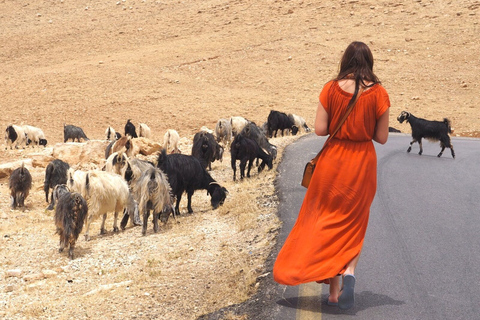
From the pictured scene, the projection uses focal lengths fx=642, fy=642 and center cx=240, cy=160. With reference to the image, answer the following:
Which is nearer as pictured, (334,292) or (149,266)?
(334,292)

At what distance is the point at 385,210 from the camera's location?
32.9 feet

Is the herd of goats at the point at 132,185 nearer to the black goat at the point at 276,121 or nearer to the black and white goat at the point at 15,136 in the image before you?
the black goat at the point at 276,121

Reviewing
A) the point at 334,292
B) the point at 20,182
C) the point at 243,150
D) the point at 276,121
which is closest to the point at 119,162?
the point at 20,182

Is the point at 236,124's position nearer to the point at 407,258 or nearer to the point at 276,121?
the point at 276,121

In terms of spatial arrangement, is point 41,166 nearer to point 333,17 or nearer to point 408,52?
point 408,52

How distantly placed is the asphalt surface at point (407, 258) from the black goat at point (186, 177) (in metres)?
1.31

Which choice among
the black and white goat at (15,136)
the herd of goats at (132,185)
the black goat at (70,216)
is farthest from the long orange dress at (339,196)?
the black and white goat at (15,136)

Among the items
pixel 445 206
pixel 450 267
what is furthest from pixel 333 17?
pixel 450 267

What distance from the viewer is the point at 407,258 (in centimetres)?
732

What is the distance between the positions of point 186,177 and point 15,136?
1596 cm

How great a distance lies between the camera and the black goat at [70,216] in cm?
972

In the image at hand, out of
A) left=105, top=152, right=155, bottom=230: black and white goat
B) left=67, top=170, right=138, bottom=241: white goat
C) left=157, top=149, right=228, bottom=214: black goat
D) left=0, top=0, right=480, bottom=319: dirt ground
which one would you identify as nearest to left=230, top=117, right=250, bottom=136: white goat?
left=0, top=0, right=480, bottom=319: dirt ground

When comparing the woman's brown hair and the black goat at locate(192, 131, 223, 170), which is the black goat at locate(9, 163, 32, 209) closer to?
the black goat at locate(192, 131, 223, 170)

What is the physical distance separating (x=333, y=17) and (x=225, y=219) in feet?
132
